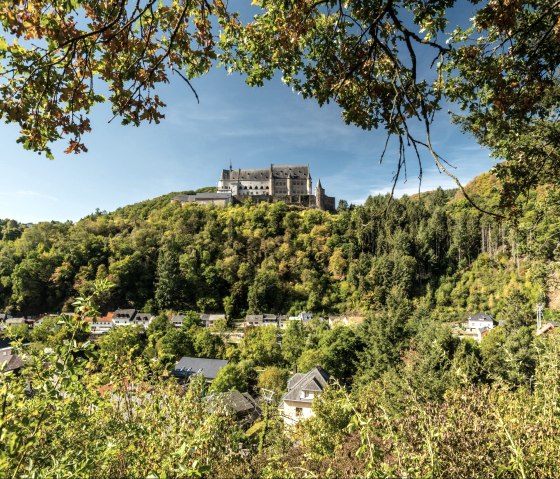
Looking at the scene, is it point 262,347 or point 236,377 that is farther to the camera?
point 262,347

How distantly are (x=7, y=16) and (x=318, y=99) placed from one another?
2.69 meters

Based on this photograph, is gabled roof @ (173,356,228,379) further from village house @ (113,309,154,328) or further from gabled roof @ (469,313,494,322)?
gabled roof @ (469,313,494,322)

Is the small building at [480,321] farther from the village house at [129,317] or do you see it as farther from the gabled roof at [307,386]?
the village house at [129,317]

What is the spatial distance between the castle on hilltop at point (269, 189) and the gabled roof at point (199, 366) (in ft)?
142

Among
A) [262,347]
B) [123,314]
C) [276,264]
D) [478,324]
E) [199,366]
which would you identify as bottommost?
[199,366]

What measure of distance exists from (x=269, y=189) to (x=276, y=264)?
1023 inches

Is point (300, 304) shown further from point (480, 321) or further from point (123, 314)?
point (123, 314)

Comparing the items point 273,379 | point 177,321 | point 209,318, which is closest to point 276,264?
point 209,318

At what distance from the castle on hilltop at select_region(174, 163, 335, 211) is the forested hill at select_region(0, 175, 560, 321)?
442 inches

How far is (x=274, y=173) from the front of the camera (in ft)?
238

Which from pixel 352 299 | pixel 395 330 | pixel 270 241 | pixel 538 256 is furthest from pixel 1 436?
pixel 270 241

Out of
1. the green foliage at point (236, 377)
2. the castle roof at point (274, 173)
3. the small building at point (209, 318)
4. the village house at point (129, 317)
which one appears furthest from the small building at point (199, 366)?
the castle roof at point (274, 173)

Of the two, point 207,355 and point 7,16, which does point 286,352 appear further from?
point 7,16

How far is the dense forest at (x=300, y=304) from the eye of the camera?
3.15m
